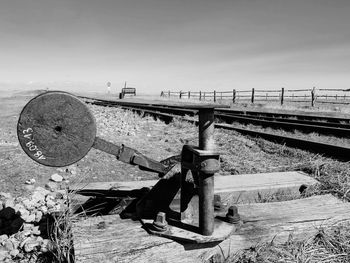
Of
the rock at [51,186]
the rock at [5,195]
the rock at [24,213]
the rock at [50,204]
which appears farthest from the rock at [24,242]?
the rock at [51,186]

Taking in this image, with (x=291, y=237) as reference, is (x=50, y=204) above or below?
below

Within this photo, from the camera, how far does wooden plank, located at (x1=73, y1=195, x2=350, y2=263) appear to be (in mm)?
1697

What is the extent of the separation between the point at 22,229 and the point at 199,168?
1943 millimetres

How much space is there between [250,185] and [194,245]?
133cm

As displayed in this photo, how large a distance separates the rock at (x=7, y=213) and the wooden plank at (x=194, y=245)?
4.68 ft

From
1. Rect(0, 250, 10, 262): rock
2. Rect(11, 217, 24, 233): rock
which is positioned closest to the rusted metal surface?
Rect(0, 250, 10, 262): rock

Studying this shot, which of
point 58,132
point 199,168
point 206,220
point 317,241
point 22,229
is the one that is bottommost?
point 22,229

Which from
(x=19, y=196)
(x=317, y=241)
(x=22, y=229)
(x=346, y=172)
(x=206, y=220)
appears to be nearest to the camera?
(x=206, y=220)

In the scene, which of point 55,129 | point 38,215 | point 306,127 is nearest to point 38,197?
point 38,215

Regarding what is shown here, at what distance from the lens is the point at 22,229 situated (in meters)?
2.77

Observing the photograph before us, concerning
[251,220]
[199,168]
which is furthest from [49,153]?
[251,220]

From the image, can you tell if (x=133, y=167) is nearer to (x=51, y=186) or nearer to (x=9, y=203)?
(x=51, y=186)

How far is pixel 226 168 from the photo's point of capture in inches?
192

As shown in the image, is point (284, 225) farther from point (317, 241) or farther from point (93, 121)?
point (93, 121)
